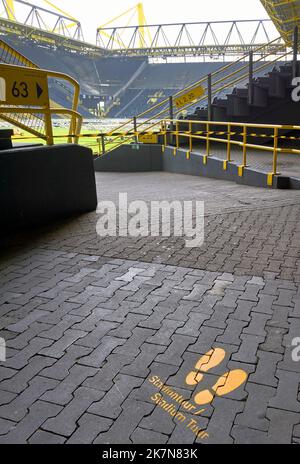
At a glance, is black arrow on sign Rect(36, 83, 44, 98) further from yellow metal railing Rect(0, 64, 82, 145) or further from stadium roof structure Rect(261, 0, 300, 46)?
stadium roof structure Rect(261, 0, 300, 46)

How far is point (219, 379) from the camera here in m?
2.51

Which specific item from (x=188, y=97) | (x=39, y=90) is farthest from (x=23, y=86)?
(x=188, y=97)

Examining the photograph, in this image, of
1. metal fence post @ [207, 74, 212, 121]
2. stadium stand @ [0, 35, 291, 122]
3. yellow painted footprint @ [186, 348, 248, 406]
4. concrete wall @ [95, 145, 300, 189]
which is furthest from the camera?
stadium stand @ [0, 35, 291, 122]

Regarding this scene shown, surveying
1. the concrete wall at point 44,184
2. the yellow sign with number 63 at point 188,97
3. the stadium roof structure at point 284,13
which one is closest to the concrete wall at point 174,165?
the yellow sign with number 63 at point 188,97

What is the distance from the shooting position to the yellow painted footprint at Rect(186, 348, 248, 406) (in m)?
2.37

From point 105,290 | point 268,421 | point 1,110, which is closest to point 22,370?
point 105,290

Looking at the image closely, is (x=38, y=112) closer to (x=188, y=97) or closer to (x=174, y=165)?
(x=174, y=165)

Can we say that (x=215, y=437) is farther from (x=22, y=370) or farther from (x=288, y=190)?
(x=288, y=190)

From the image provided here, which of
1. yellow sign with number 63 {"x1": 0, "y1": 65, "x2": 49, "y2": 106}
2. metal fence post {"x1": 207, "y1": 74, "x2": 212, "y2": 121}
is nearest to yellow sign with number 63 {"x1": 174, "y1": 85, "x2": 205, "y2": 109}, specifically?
metal fence post {"x1": 207, "y1": 74, "x2": 212, "y2": 121}

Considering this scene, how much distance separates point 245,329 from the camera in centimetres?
304
